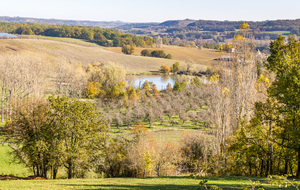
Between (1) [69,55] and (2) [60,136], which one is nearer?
(2) [60,136]

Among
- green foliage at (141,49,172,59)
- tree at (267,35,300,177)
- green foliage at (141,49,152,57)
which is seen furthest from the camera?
green foliage at (141,49,152,57)

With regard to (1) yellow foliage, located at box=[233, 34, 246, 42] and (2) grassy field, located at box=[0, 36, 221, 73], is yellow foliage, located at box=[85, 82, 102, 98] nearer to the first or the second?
(2) grassy field, located at box=[0, 36, 221, 73]

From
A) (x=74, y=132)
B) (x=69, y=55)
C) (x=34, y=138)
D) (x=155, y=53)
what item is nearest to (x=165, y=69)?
(x=155, y=53)

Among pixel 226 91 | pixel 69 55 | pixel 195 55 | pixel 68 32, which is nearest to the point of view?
pixel 226 91

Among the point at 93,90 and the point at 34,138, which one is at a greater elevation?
the point at 34,138

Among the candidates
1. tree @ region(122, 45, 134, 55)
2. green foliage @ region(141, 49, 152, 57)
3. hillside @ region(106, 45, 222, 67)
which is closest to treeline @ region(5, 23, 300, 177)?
hillside @ region(106, 45, 222, 67)

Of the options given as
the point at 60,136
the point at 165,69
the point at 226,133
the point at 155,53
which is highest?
the point at 155,53

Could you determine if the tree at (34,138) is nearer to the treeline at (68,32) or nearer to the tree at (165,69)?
the tree at (165,69)

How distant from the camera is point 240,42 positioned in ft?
84.7

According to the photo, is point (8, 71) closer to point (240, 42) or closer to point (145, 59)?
point (240, 42)

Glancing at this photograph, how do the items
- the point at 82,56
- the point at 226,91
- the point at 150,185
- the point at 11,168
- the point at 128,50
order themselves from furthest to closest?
1. the point at 128,50
2. the point at 82,56
3. the point at 11,168
4. the point at 226,91
5. the point at 150,185

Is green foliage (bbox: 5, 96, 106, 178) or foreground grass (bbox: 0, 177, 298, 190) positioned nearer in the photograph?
foreground grass (bbox: 0, 177, 298, 190)

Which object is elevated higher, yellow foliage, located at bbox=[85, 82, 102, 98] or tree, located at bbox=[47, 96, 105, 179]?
tree, located at bbox=[47, 96, 105, 179]

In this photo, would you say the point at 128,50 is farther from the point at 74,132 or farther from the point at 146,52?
the point at 74,132
